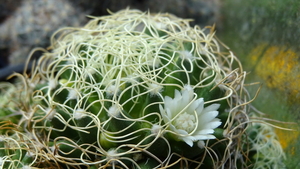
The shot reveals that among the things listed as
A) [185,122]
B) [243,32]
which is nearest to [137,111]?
[185,122]

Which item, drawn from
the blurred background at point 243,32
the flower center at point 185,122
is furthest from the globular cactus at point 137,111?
the blurred background at point 243,32

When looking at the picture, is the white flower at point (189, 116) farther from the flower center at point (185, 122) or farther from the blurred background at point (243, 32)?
the blurred background at point (243, 32)

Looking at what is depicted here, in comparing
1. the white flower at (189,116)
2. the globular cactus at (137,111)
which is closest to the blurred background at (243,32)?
the globular cactus at (137,111)

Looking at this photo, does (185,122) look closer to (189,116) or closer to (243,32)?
(189,116)

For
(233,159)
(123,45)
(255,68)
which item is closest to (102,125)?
(123,45)

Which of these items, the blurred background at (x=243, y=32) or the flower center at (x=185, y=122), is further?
the blurred background at (x=243, y=32)

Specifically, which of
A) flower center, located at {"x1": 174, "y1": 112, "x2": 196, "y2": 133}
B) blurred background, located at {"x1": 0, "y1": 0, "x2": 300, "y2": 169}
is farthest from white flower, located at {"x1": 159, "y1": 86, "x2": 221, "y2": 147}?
blurred background, located at {"x1": 0, "y1": 0, "x2": 300, "y2": 169}
